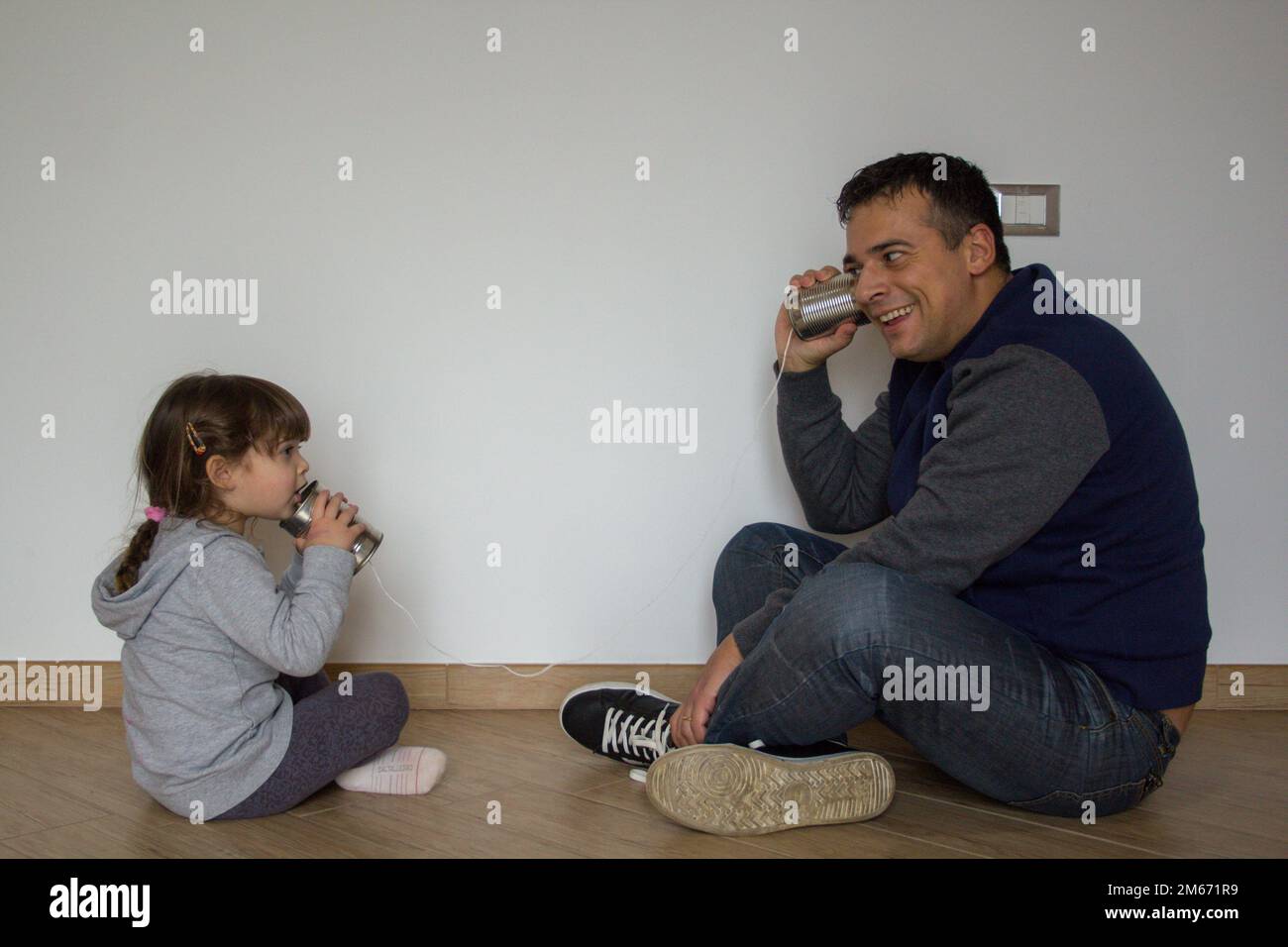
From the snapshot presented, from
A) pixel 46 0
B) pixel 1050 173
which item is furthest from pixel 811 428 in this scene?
pixel 46 0

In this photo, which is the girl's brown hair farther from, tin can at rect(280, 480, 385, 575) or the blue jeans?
the blue jeans

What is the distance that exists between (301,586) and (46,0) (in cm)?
133

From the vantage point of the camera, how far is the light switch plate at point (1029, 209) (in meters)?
1.86

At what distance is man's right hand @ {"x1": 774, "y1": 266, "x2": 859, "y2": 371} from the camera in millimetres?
1585

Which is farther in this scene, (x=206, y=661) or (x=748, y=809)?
(x=206, y=661)

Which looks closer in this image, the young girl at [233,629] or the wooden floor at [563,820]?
the wooden floor at [563,820]

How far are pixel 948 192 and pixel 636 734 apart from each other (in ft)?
2.85

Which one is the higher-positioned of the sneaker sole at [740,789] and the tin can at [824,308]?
the tin can at [824,308]

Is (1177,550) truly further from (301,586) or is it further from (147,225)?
(147,225)

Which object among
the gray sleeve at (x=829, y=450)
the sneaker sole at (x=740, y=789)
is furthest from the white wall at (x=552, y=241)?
the sneaker sole at (x=740, y=789)

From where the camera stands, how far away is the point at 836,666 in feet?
3.81

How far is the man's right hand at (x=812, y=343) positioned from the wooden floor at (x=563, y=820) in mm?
628
